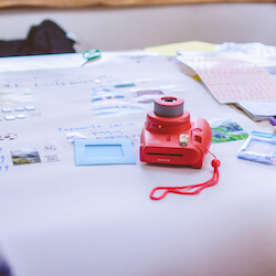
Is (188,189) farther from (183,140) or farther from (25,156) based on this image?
(25,156)

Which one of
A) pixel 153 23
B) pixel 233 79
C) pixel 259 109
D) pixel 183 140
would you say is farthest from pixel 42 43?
pixel 183 140

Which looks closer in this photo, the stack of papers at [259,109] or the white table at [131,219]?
the white table at [131,219]

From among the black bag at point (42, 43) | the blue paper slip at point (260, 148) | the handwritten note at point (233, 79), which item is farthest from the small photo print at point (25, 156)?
the black bag at point (42, 43)

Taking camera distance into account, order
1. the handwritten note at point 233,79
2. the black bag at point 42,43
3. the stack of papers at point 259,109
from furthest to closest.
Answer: the black bag at point 42,43
the handwritten note at point 233,79
the stack of papers at point 259,109

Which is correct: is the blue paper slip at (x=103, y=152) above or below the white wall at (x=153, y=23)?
above

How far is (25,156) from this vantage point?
0.69 meters

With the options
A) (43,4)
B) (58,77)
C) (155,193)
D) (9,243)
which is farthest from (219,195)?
(43,4)

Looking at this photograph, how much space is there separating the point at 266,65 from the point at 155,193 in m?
0.70

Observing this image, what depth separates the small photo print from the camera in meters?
0.68

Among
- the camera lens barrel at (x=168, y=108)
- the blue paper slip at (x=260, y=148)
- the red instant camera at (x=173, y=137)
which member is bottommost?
the blue paper slip at (x=260, y=148)

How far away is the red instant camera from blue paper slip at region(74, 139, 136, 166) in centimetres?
4

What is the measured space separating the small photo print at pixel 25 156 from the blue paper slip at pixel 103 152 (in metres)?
0.07

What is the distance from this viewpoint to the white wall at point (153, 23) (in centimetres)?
200

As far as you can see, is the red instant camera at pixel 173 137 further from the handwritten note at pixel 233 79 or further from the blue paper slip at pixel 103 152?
the handwritten note at pixel 233 79
